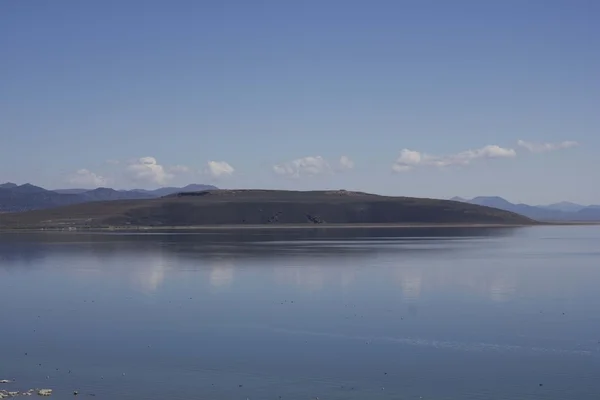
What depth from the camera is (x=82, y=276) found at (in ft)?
140

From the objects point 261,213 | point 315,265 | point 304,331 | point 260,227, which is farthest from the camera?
point 261,213

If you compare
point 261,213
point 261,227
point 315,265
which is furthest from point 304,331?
point 261,213

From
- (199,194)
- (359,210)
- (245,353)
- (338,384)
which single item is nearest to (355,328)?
(245,353)

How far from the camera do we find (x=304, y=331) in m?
25.0

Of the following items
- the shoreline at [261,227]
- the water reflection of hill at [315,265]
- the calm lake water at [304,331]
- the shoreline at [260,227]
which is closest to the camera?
the calm lake water at [304,331]

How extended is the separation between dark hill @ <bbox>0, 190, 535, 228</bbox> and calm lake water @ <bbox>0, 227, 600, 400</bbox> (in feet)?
287

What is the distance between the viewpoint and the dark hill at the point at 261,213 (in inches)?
5281

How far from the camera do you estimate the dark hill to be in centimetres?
13412

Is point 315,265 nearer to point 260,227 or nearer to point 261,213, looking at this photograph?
point 260,227

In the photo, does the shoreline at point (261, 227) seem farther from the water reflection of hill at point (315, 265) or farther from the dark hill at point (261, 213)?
the water reflection of hill at point (315, 265)

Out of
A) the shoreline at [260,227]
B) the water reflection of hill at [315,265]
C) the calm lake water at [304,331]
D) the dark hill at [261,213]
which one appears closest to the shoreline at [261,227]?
the shoreline at [260,227]

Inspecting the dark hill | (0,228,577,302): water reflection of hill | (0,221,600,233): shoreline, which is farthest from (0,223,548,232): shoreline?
(0,228,577,302): water reflection of hill

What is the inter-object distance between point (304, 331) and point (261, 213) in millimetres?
114242

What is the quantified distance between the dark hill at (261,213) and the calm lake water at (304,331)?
3450 inches
